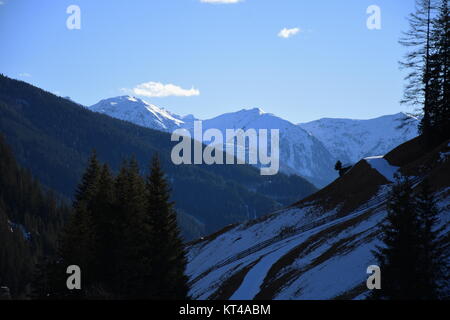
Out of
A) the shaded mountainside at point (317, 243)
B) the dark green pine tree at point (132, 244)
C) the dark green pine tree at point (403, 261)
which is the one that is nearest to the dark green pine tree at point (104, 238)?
the dark green pine tree at point (132, 244)

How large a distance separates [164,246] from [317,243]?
54.1 ft

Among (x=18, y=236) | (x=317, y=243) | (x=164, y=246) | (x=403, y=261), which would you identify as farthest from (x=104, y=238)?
(x=18, y=236)

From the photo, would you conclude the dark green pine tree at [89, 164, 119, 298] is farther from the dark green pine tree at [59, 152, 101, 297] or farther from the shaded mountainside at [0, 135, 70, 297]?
the shaded mountainside at [0, 135, 70, 297]

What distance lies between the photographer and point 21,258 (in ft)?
531

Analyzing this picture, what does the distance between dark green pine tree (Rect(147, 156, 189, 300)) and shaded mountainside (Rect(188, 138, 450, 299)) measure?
22.8 feet

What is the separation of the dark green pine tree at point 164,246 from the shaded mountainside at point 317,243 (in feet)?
22.8

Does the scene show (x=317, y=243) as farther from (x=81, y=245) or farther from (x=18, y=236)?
(x=18, y=236)

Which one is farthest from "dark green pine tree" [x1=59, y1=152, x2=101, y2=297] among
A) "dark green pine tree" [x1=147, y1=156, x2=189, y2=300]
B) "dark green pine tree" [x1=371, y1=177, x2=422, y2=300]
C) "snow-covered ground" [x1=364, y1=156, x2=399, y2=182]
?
"snow-covered ground" [x1=364, y1=156, x2=399, y2=182]

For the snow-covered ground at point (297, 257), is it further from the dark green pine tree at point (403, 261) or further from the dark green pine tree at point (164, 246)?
the dark green pine tree at point (164, 246)

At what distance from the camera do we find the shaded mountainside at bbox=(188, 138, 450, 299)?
1756 inches

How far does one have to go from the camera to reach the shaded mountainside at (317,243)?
44.6 meters
